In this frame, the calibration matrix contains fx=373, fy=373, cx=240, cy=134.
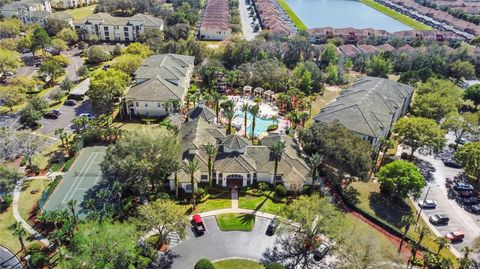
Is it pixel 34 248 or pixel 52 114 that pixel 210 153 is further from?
pixel 52 114

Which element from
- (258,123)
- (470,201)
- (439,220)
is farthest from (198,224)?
(470,201)

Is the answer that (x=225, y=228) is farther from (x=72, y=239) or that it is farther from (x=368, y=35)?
(x=368, y=35)

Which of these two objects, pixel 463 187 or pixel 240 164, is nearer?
pixel 240 164

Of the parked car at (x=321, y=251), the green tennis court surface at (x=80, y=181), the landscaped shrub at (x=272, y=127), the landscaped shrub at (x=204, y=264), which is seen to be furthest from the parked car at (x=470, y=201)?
the green tennis court surface at (x=80, y=181)

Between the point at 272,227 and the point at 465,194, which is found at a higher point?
the point at 465,194

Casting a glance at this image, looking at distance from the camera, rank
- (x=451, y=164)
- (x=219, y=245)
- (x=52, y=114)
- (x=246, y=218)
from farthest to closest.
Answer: (x=52, y=114) < (x=451, y=164) < (x=246, y=218) < (x=219, y=245)

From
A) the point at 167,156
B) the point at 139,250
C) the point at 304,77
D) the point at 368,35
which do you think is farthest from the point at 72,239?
the point at 368,35
